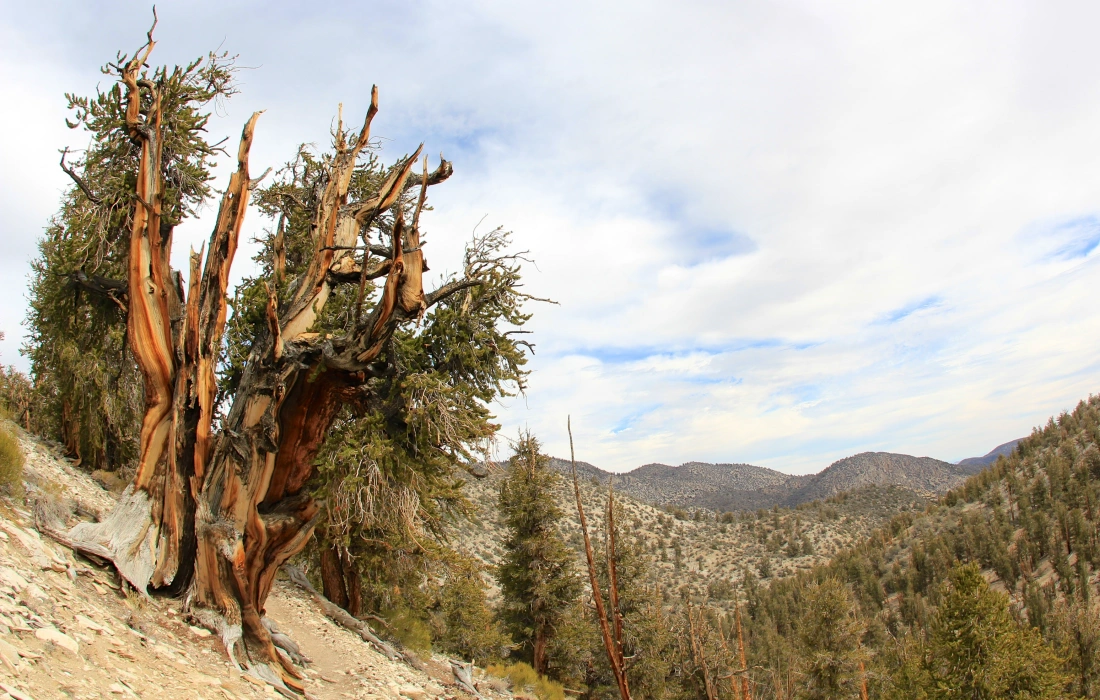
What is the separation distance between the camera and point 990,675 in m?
19.8

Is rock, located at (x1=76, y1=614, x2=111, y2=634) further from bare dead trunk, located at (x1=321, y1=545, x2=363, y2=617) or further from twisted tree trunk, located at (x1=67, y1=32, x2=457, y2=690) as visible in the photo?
bare dead trunk, located at (x1=321, y1=545, x2=363, y2=617)

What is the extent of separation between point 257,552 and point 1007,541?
258 ft

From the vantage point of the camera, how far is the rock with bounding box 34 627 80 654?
4589 mm

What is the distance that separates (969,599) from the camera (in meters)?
20.5

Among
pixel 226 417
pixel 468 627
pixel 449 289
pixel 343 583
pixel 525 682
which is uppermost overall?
pixel 449 289

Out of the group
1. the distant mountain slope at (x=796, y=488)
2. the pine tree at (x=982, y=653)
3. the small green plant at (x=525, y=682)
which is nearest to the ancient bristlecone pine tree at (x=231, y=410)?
the small green plant at (x=525, y=682)

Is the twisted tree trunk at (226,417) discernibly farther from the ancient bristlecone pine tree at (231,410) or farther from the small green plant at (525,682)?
the small green plant at (525,682)

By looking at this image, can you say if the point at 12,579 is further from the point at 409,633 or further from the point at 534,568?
the point at 534,568

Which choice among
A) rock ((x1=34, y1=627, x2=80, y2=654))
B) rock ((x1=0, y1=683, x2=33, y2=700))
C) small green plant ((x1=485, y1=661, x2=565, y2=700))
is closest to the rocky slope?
small green plant ((x1=485, y1=661, x2=565, y2=700))

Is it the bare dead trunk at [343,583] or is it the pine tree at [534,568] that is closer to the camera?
the bare dead trunk at [343,583]

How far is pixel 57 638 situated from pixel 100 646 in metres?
0.50

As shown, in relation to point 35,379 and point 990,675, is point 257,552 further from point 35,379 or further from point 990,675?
point 990,675

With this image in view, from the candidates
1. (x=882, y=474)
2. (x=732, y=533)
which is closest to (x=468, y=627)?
(x=732, y=533)

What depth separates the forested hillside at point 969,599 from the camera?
2067 centimetres
